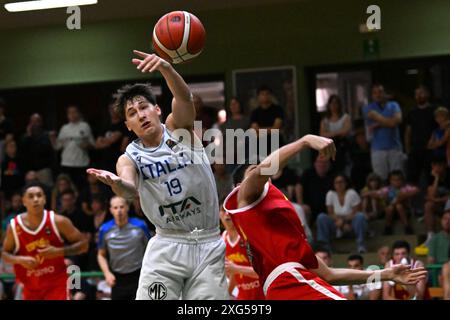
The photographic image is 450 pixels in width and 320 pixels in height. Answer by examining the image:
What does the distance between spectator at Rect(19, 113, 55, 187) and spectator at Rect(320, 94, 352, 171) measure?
147 inches

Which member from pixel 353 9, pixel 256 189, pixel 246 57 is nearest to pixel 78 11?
pixel 246 57

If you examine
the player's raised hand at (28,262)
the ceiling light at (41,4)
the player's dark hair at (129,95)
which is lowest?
the player's raised hand at (28,262)

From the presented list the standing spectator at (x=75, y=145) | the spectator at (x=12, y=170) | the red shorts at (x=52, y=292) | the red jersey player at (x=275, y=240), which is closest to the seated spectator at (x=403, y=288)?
the red shorts at (x=52, y=292)

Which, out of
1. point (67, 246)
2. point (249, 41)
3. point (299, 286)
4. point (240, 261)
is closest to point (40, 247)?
point (67, 246)

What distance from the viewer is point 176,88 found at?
17.7 ft

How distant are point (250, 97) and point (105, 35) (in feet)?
8.00

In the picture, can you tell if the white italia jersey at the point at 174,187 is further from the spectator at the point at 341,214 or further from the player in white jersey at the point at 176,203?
the spectator at the point at 341,214

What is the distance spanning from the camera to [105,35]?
546 inches

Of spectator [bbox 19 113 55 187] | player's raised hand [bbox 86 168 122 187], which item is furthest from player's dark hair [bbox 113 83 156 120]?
spectator [bbox 19 113 55 187]

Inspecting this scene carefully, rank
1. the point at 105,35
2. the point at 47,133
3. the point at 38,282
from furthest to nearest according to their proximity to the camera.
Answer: the point at 105,35 → the point at 47,133 → the point at 38,282

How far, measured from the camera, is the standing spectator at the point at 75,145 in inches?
494

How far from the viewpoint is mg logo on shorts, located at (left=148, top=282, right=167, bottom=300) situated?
5.39m

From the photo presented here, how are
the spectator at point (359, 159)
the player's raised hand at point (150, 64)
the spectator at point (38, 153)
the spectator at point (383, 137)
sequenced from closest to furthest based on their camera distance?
the player's raised hand at point (150, 64) → the spectator at point (383, 137) → the spectator at point (359, 159) → the spectator at point (38, 153)
